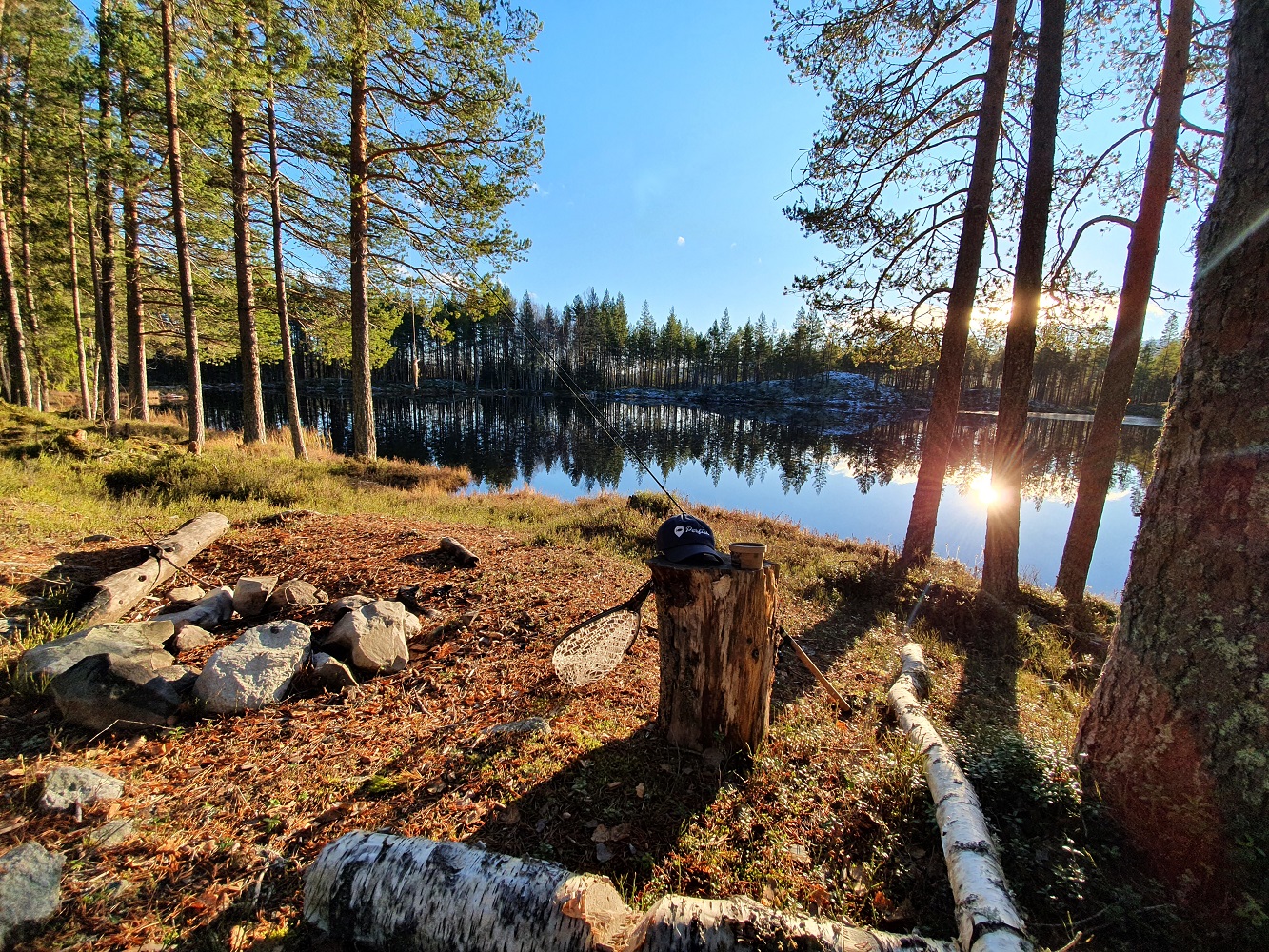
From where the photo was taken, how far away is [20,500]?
5.89 metres

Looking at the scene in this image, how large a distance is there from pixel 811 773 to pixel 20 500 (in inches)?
358

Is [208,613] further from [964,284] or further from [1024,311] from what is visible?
[964,284]

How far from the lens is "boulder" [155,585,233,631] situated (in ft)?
12.7

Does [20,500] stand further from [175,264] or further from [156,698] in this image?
[175,264]

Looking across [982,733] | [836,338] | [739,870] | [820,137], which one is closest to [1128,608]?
[982,733]

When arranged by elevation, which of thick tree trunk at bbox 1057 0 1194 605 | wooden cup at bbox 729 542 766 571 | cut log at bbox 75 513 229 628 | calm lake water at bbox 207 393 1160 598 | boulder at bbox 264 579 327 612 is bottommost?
calm lake water at bbox 207 393 1160 598

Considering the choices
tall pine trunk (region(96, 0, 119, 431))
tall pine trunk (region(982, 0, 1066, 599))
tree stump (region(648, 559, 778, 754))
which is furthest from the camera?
tall pine trunk (region(96, 0, 119, 431))

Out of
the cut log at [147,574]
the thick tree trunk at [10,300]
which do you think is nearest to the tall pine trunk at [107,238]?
the thick tree trunk at [10,300]

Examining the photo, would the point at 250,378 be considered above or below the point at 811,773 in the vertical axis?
above

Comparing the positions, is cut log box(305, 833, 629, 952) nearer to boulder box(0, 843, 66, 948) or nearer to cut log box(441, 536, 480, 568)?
boulder box(0, 843, 66, 948)

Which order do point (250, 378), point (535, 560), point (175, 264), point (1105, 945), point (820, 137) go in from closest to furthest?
point (1105, 945)
point (535, 560)
point (820, 137)
point (250, 378)
point (175, 264)

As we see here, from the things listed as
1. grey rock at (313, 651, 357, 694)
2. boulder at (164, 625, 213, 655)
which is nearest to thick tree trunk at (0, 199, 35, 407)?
boulder at (164, 625, 213, 655)

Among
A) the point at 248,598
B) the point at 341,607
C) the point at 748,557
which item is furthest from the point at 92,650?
the point at 748,557

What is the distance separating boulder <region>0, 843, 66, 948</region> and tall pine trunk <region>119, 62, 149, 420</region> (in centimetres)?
1307
